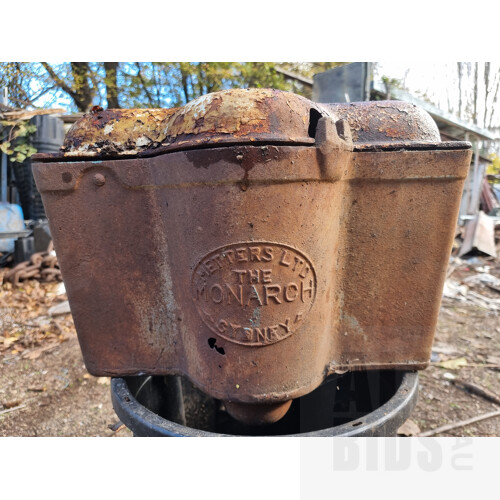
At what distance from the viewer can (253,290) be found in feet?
3.37

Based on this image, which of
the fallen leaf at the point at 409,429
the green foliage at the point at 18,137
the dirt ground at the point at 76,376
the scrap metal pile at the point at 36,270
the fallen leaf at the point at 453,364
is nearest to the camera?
the fallen leaf at the point at 409,429

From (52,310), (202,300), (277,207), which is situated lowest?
(52,310)

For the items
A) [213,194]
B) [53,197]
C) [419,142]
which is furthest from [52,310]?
[419,142]

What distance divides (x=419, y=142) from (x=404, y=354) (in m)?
0.69

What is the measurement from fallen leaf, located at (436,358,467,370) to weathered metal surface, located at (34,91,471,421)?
73.9 inches

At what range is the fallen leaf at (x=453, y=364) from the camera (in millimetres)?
2835

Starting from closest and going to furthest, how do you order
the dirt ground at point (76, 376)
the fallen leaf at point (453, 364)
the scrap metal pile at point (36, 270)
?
the dirt ground at point (76, 376) < the fallen leaf at point (453, 364) < the scrap metal pile at point (36, 270)

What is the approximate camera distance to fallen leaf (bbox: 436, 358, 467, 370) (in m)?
2.83

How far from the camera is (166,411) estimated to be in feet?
5.53

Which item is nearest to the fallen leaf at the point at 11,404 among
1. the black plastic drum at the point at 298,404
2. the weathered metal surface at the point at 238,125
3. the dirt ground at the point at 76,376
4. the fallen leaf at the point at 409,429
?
the dirt ground at the point at 76,376

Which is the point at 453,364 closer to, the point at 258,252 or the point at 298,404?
the point at 298,404

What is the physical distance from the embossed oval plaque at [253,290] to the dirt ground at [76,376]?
1508 millimetres

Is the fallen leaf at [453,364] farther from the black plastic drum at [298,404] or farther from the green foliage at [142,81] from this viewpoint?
the green foliage at [142,81]

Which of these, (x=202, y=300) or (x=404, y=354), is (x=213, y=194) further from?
(x=404, y=354)
